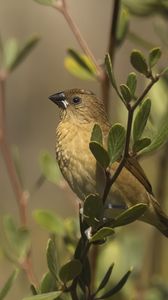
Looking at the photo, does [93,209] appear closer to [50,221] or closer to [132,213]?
[132,213]

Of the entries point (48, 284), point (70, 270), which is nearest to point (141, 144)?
point (70, 270)

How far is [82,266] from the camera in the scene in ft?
8.03

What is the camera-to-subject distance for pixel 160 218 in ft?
11.1

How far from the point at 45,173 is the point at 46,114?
16.5 ft

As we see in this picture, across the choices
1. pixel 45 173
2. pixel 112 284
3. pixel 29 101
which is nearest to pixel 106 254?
pixel 112 284

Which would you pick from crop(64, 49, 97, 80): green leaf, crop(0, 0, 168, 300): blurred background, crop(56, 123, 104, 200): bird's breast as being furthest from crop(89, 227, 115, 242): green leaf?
crop(0, 0, 168, 300): blurred background

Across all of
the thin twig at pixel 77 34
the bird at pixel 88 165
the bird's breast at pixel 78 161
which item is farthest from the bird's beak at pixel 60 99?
the thin twig at pixel 77 34

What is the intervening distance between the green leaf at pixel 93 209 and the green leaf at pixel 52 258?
0.12 metres

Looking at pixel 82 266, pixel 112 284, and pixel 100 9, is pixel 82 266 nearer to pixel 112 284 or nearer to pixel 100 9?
pixel 112 284

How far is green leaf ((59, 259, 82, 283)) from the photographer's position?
2.37 metres

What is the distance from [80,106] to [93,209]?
3.90ft

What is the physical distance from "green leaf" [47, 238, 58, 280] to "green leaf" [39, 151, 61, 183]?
963mm

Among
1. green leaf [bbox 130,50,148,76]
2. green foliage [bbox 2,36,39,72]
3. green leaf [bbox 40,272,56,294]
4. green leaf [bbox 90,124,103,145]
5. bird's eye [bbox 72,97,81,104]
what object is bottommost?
green leaf [bbox 40,272,56,294]

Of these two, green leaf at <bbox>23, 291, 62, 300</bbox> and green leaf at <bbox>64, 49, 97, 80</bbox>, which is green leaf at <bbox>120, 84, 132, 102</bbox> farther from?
green leaf at <bbox>64, 49, 97, 80</bbox>
